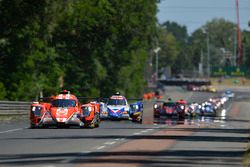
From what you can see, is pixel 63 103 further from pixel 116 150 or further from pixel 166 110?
pixel 166 110

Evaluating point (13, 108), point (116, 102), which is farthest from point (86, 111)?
point (13, 108)

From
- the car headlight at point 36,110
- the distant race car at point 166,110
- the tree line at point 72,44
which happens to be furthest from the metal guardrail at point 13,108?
the tree line at point 72,44

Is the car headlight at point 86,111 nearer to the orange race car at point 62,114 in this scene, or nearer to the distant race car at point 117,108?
the orange race car at point 62,114

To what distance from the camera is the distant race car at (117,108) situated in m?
46.8

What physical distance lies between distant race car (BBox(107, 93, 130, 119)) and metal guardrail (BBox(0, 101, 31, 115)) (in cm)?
509

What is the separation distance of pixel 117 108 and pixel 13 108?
6.09 meters

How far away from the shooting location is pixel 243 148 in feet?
82.1

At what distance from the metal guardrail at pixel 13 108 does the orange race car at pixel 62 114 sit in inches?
431

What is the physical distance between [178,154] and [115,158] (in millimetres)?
2169

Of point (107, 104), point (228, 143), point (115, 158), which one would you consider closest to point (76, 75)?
point (107, 104)

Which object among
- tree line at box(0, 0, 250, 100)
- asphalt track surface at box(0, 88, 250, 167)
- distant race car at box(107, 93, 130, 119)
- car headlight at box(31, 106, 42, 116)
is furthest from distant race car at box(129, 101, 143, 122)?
tree line at box(0, 0, 250, 100)

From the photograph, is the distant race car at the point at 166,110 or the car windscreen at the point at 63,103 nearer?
the car windscreen at the point at 63,103

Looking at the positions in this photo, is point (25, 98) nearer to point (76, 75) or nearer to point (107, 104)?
point (76, 75)

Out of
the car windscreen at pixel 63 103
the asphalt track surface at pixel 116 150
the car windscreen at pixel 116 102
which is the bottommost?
the asphalt track surface at pixel 116 150
